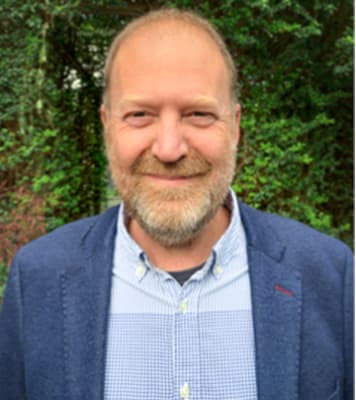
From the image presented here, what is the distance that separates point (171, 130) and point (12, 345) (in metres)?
1.04

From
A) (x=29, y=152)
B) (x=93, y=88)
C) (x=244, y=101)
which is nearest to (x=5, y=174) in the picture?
(x=29, y=152)

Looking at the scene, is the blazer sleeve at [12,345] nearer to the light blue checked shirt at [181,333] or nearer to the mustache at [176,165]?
the light blue checked shirt at [181,333]

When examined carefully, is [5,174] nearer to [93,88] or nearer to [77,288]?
[93,88]

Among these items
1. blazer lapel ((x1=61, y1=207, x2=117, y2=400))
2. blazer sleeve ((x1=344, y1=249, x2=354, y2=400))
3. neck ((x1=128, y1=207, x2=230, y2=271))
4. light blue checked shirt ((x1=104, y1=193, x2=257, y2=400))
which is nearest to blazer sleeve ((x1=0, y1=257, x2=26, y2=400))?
blazer lapel ((x1=61, y1=207, x2=117, y2=400))

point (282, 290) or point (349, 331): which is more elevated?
point (282, 290)

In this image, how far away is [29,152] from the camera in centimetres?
466

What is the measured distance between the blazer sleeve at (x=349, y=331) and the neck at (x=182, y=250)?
523 millimetres


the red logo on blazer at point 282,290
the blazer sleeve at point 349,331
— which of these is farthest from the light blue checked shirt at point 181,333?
the blazer sleeve at point 349,331

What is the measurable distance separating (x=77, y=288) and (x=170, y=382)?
49 cm

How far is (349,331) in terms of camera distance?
1941 mm

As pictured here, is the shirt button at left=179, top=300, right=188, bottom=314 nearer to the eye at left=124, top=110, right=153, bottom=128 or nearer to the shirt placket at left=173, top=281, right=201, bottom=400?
the shirt placket at left=173, top=281, right=201, bottom=400

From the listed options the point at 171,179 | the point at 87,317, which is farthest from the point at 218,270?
the point at 87,317

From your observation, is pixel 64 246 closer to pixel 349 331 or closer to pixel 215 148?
pixel 215 148

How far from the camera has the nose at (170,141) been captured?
184 centimetres
